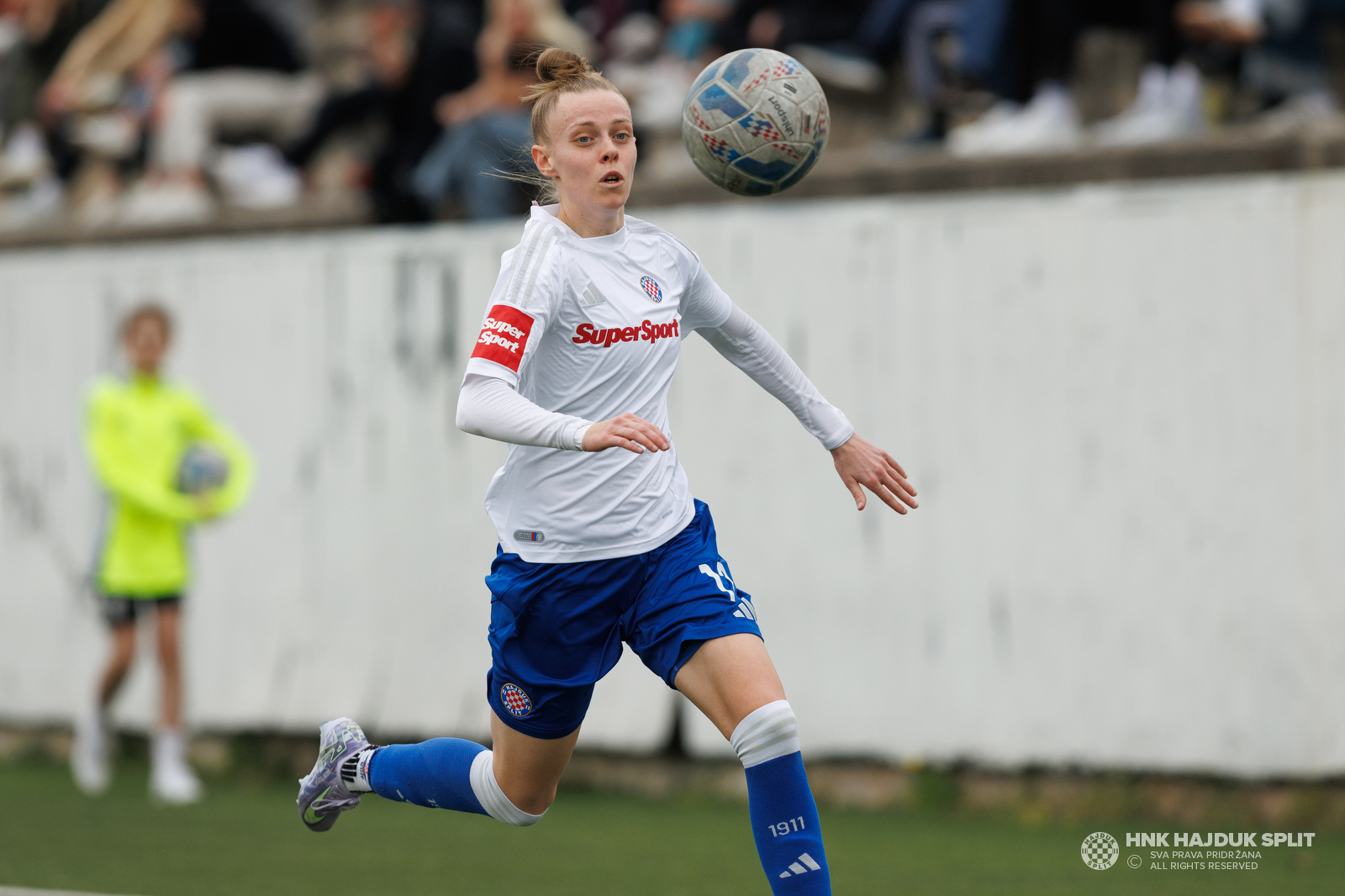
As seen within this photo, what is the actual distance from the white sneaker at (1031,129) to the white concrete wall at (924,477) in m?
0.61

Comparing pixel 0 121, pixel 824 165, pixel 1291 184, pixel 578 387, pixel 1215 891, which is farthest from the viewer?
pixel 0 121

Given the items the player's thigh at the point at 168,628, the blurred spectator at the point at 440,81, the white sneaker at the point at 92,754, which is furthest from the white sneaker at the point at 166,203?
the white sneaker at the point at 92,754

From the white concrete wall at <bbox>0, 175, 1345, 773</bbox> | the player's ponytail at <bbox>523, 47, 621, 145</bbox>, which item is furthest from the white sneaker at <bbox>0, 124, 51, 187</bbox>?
the player's ponytail at <bbox>523, 47, 621, 145</bbox>

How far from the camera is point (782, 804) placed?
16.6ft

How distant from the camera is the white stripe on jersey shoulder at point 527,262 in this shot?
5.01m

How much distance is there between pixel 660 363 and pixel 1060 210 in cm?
400

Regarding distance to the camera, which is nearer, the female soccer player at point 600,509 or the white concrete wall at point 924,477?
the female soccer player at point 600,509

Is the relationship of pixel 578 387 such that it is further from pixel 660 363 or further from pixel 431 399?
pixel 431 399

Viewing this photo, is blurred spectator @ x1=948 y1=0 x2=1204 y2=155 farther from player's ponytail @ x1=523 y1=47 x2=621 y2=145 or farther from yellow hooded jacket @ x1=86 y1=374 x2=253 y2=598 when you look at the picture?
yellow hooded jacket @ x1=86 y1=374 x2=253 y2=598

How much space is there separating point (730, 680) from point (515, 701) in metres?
0.69

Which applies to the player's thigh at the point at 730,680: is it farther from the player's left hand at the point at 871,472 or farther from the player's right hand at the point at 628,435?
the player's right hand at the point at 628,435

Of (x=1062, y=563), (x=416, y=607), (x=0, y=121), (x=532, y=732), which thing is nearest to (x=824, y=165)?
(x=1062, y=563)

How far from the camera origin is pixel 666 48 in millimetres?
12375

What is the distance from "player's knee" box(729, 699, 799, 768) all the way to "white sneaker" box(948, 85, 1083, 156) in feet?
16.2
